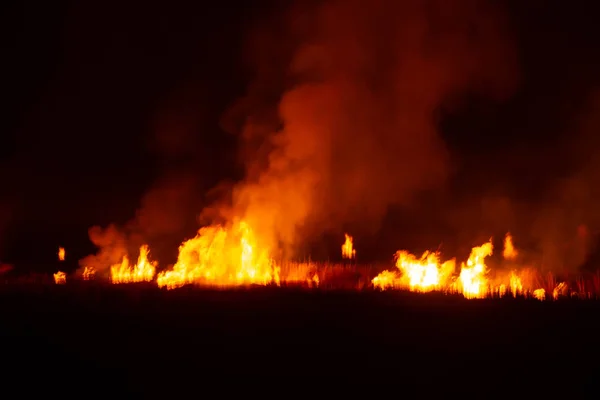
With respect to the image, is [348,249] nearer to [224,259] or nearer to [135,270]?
[224,259]

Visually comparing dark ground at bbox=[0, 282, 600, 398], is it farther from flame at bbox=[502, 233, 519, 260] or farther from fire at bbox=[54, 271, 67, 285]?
flame at bbox=[502, 233, 519, 260]

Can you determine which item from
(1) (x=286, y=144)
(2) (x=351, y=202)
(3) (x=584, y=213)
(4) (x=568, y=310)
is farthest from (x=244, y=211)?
(3) (x=584, y=213)

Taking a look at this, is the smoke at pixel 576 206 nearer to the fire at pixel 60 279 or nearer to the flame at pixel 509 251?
the flame at pixel 509 251

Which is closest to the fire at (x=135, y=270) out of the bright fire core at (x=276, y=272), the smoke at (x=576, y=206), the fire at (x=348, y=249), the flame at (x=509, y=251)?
the bright fire core at (x=276, y=272)

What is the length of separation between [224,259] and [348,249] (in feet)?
21.1

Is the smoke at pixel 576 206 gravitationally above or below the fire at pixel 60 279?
above

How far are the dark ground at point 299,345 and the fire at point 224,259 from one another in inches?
94.5

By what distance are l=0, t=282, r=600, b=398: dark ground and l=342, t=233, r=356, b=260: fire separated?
27.1ft

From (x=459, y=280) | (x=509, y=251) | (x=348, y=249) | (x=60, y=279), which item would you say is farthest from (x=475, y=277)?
(x=60, y=279)

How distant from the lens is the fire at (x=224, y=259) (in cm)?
1251

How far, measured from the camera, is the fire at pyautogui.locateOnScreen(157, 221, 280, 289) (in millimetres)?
12508

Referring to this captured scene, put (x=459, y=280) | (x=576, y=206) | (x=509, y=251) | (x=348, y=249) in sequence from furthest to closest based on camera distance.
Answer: (x=348, y=249), (x=576, y=206), (x=509, y=251), (x=459, y=280)

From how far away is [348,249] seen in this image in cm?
1870

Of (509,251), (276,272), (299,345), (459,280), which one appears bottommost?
(299,345)
